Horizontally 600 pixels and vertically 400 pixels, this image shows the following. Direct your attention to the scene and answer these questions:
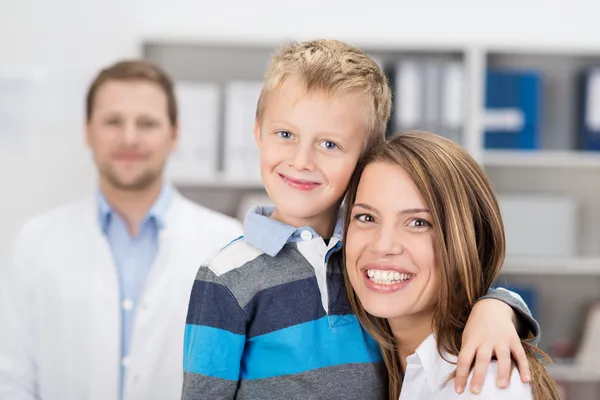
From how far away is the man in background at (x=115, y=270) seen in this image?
1958mm

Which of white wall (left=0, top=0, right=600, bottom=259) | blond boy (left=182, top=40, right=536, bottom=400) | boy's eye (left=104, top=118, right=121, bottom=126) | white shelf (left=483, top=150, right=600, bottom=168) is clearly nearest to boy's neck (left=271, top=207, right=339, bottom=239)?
blond boy (left=182, top=40, right=536, bottom=400)

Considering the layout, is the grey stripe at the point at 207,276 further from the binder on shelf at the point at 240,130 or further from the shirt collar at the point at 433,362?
the binder on shelf at the point at 240,130

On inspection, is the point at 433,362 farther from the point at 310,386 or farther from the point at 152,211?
the point at 152,211

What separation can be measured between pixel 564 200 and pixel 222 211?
57.9 inches

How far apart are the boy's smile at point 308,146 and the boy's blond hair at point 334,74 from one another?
0.05ft

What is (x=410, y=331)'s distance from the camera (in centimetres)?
133

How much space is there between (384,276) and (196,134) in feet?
6.10

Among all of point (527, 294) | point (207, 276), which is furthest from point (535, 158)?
point (207, 276)

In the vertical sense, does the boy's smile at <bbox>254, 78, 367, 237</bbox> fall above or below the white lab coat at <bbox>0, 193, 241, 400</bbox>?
above

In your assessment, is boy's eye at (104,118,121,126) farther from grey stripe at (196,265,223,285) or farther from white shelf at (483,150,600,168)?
white shelf at (483,150,600,168)

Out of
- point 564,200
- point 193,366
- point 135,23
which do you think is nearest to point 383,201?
point 193,366

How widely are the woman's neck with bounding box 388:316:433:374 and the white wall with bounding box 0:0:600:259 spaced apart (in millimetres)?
2276

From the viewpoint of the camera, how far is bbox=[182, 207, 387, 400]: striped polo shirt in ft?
3.85

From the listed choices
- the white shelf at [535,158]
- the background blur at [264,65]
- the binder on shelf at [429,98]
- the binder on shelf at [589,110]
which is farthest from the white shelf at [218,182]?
the binder on shelf at [589,110]
